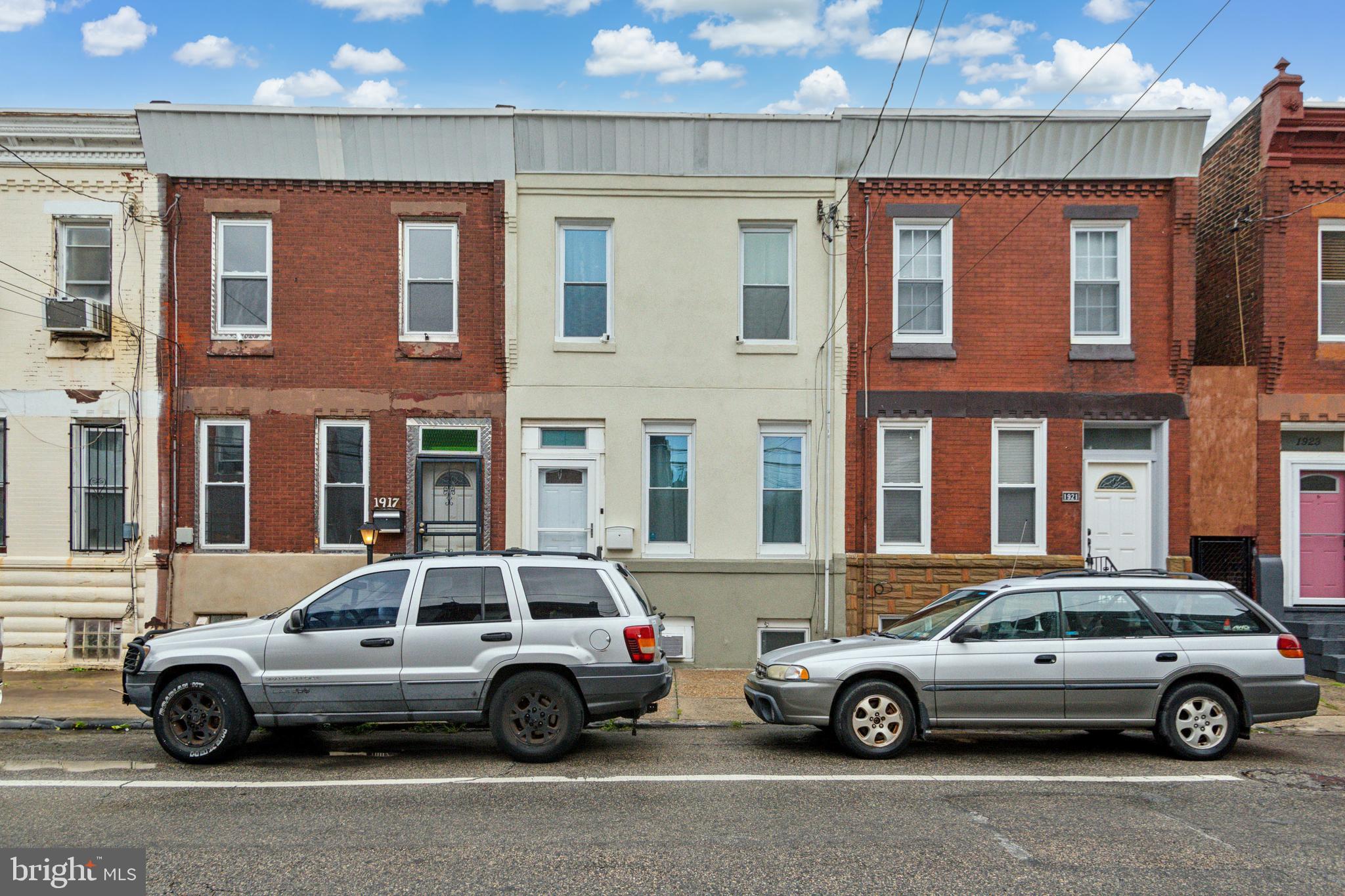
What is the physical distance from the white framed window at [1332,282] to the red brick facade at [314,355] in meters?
11.6

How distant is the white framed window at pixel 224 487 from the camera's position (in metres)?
14.1

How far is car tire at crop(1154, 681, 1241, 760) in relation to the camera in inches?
347

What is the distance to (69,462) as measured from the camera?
45.6ft

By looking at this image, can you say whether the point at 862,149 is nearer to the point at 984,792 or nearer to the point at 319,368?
the point at 319,368

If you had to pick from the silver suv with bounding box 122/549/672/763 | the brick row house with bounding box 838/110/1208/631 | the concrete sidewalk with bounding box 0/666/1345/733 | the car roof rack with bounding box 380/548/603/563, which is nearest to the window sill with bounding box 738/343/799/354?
the brick row house with bounding box 838/110/1208/631

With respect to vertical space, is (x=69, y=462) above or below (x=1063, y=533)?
above

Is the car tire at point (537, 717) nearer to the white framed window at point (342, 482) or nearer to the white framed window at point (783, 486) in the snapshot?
the white framed window at point (783, 486)

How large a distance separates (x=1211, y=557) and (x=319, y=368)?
1287 centimetres

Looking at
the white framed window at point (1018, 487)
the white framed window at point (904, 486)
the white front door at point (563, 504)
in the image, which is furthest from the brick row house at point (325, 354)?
the white framed window at point (1018, 487)

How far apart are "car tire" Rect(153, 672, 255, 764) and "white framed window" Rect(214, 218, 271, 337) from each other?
22.5 feet

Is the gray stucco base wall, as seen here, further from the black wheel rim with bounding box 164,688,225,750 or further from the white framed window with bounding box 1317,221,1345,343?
the white framed window with bounding box 1317,221,1345,343

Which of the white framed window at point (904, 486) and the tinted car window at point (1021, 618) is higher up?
the white framed window at point (904, 486)

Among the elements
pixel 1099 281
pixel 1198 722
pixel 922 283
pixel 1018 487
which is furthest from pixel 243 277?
pixel 1198 722

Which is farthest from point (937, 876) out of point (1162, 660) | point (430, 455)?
point (430, 455)
